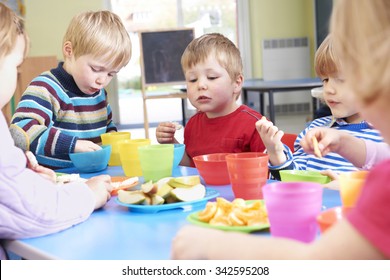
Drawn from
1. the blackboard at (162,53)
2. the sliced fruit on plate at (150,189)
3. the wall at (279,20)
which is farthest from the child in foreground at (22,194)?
the wall at (279,20)

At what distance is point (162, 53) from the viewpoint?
6.63 meters

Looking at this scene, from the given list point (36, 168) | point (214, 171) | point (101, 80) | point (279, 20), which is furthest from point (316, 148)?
point (279, 20)

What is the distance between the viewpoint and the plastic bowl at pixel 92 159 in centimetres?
162

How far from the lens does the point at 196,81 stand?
1.98m

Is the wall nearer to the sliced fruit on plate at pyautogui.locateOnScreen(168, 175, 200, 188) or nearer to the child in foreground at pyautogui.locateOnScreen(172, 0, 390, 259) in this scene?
the sliced fruit on plate at pyautogui.locateOnScreen(168, 175, 200, 188)

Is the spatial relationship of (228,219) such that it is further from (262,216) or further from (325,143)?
(325,143)

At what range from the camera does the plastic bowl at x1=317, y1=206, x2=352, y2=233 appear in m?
0.74

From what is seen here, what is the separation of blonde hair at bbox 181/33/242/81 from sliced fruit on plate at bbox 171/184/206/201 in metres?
0.90

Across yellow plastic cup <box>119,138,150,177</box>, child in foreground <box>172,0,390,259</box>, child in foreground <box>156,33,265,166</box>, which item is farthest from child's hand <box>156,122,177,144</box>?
child in foreground <box>172,0,390,259</box>

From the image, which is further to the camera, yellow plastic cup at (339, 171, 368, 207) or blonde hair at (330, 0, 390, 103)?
yellow plastic cup at (339, 171, 368, 207)

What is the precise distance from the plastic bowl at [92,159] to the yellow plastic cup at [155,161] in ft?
0.95

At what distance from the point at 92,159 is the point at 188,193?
0.59 metres
